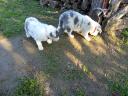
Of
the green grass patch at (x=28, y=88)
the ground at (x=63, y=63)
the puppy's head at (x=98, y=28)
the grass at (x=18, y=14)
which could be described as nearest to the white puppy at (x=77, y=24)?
the puppy's head at (x=98, y=28)

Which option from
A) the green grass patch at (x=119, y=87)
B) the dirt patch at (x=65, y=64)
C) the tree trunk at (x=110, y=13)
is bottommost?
the green grass patch at (x=119, y=87)

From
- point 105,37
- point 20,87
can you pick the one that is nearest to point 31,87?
point 20,87

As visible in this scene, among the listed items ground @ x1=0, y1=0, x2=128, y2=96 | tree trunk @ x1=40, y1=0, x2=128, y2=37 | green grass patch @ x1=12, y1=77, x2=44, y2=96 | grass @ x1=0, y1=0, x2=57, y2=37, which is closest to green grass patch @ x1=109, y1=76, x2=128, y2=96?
ground @ x1=0, y1=0, x2=128, y2=96

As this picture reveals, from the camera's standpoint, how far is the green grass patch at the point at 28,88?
19.6 feet

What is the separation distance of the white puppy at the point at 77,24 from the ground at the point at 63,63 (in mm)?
209

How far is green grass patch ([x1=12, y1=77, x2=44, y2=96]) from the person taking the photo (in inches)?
235

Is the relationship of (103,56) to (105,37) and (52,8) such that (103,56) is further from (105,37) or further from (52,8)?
(52,8)

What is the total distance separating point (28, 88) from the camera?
6043mm

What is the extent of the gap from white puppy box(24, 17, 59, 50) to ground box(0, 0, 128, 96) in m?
0.24

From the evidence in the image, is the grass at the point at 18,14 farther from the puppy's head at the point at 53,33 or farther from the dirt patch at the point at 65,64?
the puppy's head at the point at 53,33

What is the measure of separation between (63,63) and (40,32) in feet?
2.74

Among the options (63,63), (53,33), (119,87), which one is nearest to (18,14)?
(53,33)

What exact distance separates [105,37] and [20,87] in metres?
2.59

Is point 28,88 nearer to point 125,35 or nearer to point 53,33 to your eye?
point 53,33
